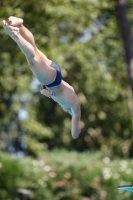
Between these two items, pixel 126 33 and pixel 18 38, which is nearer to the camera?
pixel 18 38

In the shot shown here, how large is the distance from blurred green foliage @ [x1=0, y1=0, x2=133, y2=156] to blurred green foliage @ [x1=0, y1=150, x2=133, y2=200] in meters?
2.37

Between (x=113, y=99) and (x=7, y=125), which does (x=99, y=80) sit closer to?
(x=113, y=99)

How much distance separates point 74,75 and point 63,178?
32.0 ft

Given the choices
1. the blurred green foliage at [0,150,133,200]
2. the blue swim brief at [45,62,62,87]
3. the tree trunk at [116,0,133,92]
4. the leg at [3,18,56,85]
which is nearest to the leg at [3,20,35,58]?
the leg at [3,18,56,85]

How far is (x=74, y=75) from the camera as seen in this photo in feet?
76.8

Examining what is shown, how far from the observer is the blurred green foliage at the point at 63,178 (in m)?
13.3

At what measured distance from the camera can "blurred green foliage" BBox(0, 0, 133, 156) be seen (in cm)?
1379

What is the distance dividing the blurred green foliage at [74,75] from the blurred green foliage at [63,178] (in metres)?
2.37

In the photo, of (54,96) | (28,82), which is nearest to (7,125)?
(28,82)

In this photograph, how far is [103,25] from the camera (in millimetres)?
18531

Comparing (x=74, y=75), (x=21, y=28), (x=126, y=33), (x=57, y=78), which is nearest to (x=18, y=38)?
(x=21, y=28)

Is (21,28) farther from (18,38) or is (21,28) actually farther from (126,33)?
(126,33)

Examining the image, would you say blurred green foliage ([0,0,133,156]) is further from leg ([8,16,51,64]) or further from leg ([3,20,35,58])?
leg ([3,20,35,58])

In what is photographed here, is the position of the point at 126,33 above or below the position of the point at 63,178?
above
